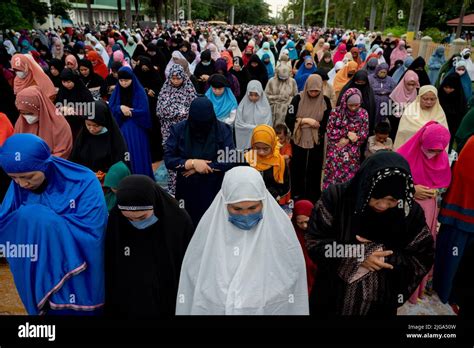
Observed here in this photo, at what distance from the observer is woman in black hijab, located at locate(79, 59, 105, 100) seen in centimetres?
689

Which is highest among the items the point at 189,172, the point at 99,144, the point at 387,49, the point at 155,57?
the point at 387,49

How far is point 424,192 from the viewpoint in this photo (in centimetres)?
320

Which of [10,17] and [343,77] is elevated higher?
[10,17]

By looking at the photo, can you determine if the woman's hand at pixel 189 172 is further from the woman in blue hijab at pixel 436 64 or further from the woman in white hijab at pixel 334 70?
the woman in blue hijab at pixel 436 64

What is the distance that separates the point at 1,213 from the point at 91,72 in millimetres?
5304

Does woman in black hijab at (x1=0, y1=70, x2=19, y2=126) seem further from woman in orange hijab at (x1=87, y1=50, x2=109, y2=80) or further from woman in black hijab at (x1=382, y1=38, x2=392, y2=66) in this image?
woman in black hijab at (x1=382, y1=38, x2=392, y2=66)

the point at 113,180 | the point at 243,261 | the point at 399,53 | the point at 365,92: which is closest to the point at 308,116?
the point at 365,92

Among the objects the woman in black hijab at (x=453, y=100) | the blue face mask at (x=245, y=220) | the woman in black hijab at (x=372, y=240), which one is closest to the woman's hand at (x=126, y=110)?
the blue face mask at (x=245, y=220)

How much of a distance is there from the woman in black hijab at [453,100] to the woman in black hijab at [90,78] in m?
5.96

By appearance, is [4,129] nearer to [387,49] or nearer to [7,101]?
[7,101]

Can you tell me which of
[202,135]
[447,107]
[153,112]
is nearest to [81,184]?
[202,135]

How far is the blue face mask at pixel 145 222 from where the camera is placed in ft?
7.50

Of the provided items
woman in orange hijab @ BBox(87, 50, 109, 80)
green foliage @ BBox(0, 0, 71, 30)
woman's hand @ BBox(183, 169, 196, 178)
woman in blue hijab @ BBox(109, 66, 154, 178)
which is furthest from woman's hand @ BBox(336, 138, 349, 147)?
green foliage @ BBox(0, 0, 71, 30)

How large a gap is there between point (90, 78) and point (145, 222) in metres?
5.57
